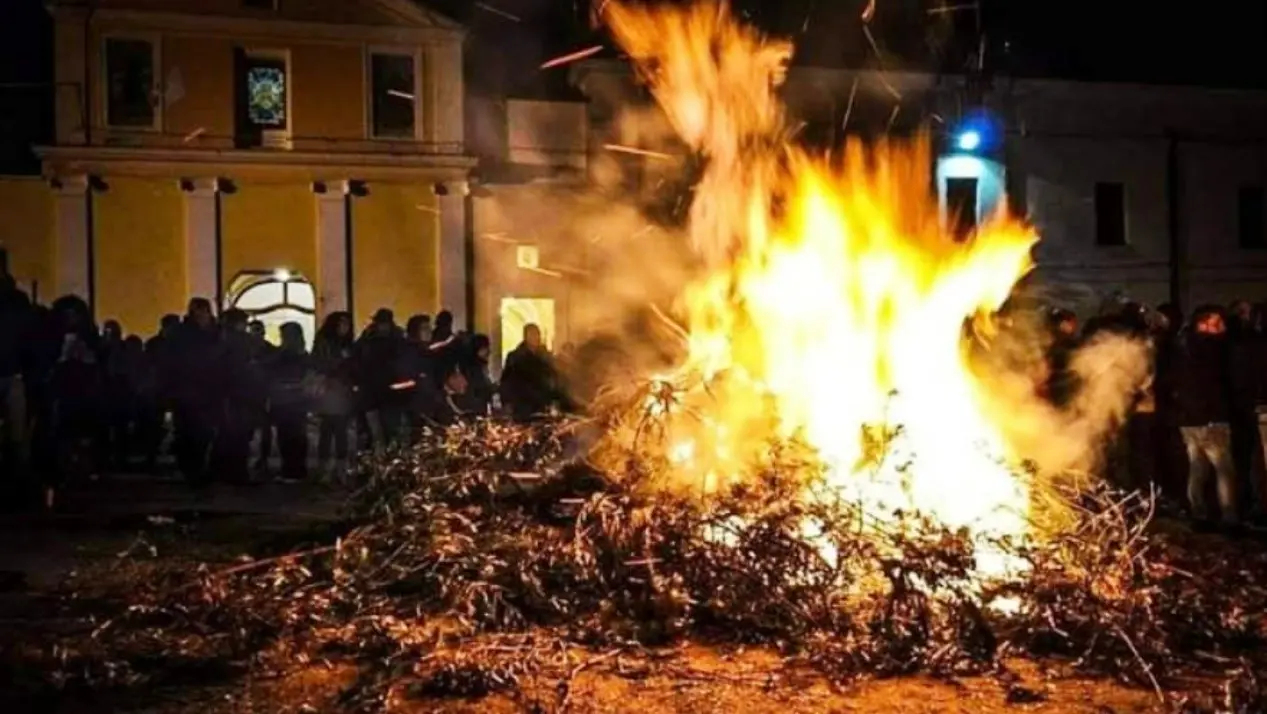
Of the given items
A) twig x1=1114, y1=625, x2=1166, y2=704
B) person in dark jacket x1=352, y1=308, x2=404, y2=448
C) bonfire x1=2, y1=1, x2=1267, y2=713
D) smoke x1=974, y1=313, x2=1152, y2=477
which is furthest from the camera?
person in dark jacket x1=352, y1=308, x2=404, y2=448

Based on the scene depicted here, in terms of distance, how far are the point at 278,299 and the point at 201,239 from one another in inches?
69.2

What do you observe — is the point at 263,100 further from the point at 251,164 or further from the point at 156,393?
the point at 156,393

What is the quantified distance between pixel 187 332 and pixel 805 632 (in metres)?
7.73

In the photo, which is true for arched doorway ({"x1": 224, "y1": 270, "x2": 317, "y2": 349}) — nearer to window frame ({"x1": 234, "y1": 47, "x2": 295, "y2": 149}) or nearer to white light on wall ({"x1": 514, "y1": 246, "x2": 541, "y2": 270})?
window frame ({"x1": 234, "y1": 47, "x2": 295, "y2": 149})

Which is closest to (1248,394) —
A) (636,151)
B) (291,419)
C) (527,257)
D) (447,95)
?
(291,419)

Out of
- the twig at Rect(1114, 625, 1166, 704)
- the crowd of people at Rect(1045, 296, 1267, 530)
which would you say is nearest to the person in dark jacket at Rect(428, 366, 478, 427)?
the crowd of people at Rect(1045, 296, 1267, 530)

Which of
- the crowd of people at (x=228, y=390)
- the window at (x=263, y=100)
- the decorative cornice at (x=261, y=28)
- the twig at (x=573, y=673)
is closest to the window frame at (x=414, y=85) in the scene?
the decorative cornice at (x=261, y=28)

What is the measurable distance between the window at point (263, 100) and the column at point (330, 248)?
1.26 metres

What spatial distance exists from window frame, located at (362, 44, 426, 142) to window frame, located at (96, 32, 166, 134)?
346 centimetres

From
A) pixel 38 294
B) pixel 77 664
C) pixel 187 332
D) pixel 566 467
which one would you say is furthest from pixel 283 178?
pixel 77 664

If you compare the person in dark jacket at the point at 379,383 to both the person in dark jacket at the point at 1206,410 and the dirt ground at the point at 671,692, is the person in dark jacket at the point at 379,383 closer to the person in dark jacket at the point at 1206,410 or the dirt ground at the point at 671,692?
the dirt ground at the point at 671,692

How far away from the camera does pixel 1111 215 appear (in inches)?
Result: 1167

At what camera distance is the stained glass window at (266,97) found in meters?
24.2

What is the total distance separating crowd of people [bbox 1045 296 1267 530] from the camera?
10555 mm
